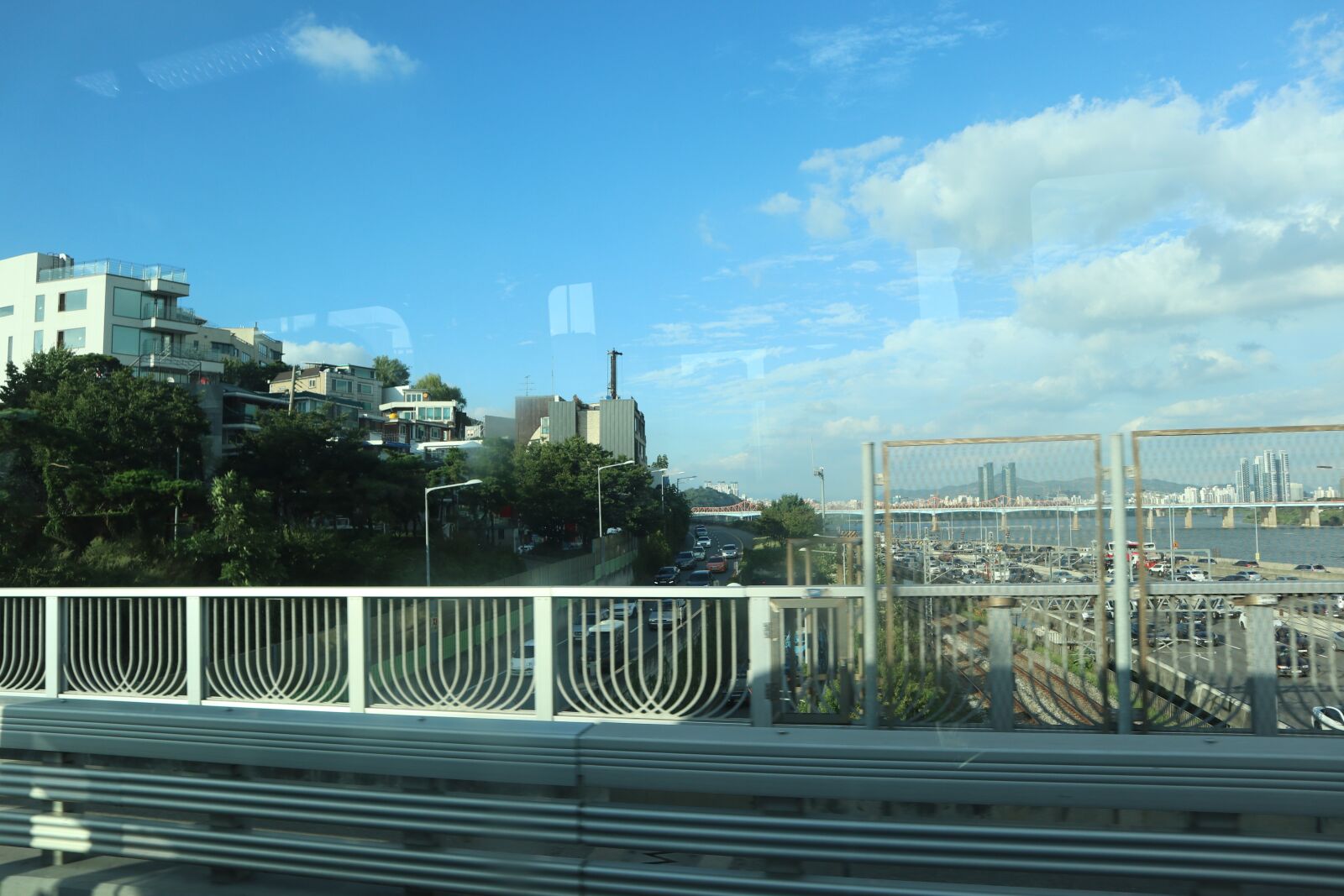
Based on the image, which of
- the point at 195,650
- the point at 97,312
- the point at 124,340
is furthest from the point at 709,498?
the point at 124,340

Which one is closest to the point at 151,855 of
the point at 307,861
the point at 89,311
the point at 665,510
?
the point at 307,861

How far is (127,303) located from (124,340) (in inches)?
166

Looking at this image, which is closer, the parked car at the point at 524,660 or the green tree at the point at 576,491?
the parked car at the point at 524,660

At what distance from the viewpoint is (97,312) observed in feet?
109

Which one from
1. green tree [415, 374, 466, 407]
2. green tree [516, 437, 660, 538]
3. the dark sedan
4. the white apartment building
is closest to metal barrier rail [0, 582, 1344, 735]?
the dark sedan

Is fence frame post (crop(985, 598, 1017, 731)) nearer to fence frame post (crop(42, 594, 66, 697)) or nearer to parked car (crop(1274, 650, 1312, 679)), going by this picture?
parked car (crop(1274, 650, 1312, 679))

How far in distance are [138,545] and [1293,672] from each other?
51.7ft

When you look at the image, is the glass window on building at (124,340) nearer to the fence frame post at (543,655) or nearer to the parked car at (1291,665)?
the fence frame post at (543,655)

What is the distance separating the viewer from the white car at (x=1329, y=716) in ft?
17.6

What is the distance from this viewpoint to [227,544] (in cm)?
1272

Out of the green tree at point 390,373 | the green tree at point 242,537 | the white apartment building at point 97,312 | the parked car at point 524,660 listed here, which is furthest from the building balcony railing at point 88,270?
the green tree at point 390,373

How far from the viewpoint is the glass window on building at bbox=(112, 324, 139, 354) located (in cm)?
4203

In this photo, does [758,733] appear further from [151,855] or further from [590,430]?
[590,430]

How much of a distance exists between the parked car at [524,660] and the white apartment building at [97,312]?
18727mm
